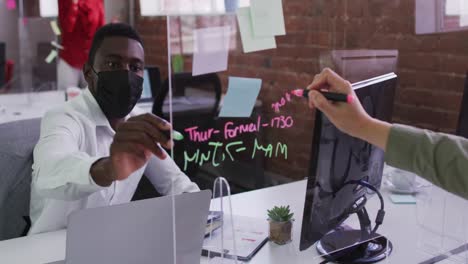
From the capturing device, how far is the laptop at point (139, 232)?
3.18 feet

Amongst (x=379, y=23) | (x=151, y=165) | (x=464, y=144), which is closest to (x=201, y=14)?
(x=379, y=23)

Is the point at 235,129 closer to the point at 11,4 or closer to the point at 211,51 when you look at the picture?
the point at 211,51

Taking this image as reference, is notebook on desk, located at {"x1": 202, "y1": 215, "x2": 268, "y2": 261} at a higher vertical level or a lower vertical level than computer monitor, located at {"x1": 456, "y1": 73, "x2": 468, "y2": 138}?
lower

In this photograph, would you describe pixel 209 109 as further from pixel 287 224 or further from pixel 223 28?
pixel 287 224

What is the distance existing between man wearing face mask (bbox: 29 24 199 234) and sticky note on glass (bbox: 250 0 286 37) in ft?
1.63

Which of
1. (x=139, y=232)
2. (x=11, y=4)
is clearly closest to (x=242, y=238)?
(x=139, y=232)

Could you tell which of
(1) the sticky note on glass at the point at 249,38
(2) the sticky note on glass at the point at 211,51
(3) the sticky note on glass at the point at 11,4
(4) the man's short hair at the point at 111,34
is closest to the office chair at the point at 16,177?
(4) the man's short hair at the point at 111,34

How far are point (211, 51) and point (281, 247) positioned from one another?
0.75 metres

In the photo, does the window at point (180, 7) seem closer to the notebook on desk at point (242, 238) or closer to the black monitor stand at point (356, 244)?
the notebook on desk at point (242, 238)

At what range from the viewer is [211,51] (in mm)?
1802

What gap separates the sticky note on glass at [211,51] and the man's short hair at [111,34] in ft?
1.65

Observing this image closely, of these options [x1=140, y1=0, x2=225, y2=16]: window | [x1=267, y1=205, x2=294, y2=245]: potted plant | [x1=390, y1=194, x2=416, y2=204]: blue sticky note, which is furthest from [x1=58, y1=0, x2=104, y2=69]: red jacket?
[x1=390, y1=194, x2=416, y2=204]: blue sticky note

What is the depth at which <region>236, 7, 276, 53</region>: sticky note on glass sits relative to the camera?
1648 millimetres

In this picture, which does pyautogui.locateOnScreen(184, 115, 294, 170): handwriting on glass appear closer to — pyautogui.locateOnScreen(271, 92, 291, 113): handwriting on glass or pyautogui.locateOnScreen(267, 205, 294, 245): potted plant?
pyautogui.locateOnScreen(271, 92, 291, 113): handwriting on glass
